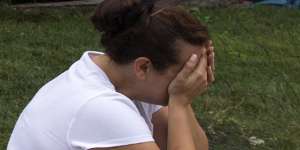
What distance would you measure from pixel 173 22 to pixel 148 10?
0.09 metres

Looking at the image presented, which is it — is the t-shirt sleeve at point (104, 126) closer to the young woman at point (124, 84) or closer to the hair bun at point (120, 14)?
the young woman at point (124, 84)

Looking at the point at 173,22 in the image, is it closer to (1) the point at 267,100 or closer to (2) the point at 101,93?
(2) the point at 101,93

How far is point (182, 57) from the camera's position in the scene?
236 cm

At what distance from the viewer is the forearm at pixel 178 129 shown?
2.47 metres

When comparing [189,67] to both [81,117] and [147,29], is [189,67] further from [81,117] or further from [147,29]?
[81,117]

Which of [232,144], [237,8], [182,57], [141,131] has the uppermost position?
[182,57]

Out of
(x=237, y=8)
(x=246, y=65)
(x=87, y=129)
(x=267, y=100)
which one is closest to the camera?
(x=87, y=129)

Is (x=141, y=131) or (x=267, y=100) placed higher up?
(x=141, y=131)

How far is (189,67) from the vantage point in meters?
2.39

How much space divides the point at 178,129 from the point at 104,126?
11.9 inches

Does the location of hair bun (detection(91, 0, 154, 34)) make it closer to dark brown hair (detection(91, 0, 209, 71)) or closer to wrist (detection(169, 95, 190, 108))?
dark brown hair (detection(91, 0, 209, 71))

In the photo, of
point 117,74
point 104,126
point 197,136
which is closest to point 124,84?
point 117,74

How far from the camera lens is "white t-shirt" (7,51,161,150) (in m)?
2.30

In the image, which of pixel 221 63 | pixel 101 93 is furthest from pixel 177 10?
pixel 221 63
